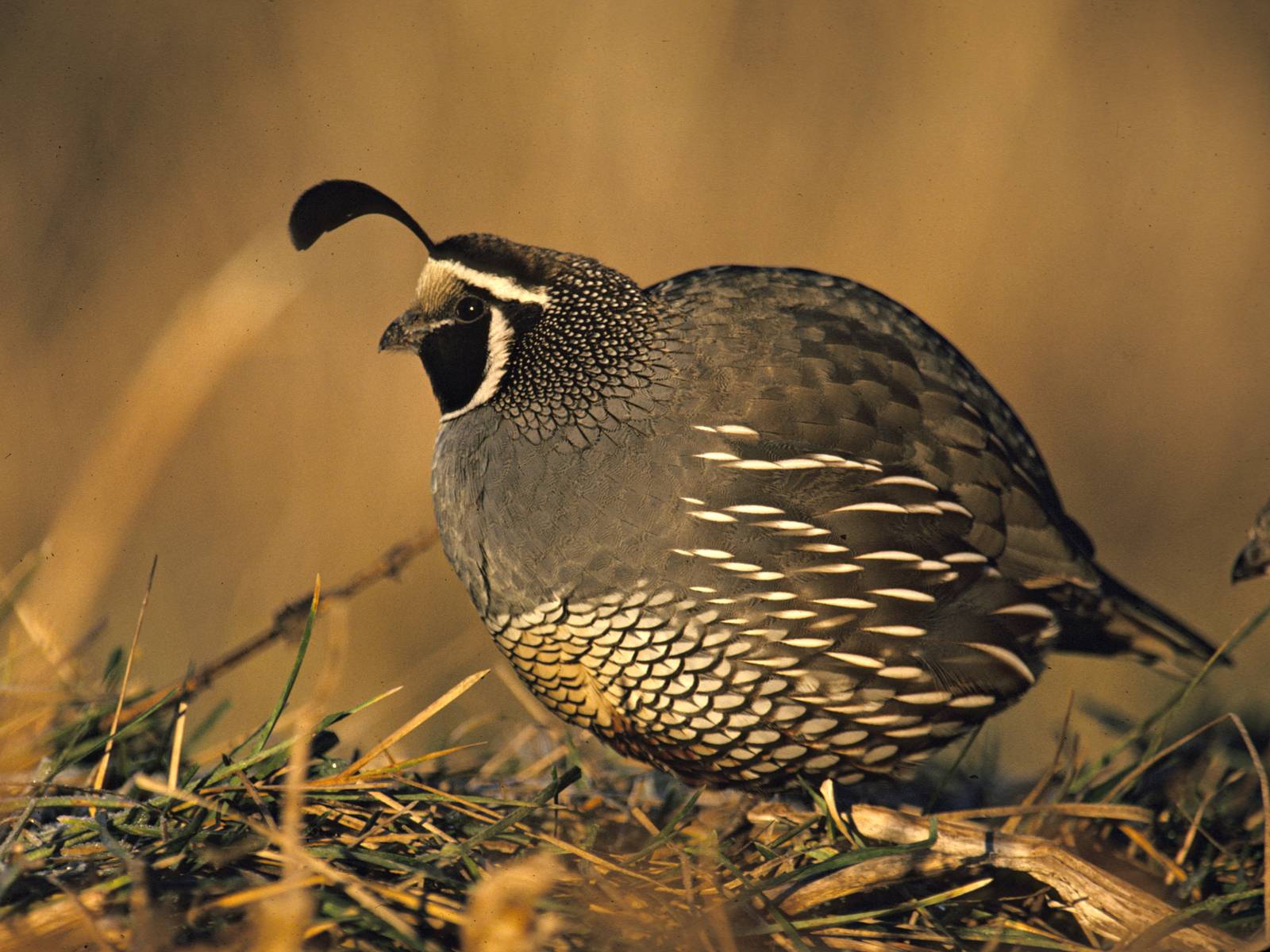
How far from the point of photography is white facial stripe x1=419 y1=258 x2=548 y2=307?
117 inches

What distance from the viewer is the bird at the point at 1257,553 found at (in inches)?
105

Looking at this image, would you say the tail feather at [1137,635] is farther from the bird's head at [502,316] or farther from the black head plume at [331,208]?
the black head plume at [331,208]

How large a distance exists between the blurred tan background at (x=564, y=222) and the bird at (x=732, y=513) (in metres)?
2.03

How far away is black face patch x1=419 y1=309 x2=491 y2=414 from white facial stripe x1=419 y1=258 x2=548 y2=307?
2.3 inches

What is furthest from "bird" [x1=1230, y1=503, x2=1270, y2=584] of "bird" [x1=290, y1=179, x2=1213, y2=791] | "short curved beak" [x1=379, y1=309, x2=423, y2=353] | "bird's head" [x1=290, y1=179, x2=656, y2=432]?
"short curved beak" [x1=379, y1=309, x2=423, y2=353]

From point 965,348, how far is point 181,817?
4.99 meters

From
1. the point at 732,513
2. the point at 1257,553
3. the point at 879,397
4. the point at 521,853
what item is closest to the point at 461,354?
the point at 732,513

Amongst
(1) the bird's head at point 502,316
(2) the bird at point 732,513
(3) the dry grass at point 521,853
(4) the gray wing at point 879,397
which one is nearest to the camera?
(3) the dry grass at point 521,853

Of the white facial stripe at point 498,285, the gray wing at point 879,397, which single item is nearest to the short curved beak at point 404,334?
the white facial stripe at point 498,285

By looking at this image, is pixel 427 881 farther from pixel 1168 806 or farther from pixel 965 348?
pixel 965 348

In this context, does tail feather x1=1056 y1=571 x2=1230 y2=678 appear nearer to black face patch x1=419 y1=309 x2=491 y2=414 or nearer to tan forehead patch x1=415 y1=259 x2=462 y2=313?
black face patch x1=419 y1=309 x2=491 y2=414

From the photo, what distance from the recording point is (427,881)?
2.02 m

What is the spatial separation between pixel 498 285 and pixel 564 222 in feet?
9.58

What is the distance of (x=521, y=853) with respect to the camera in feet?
7.27
